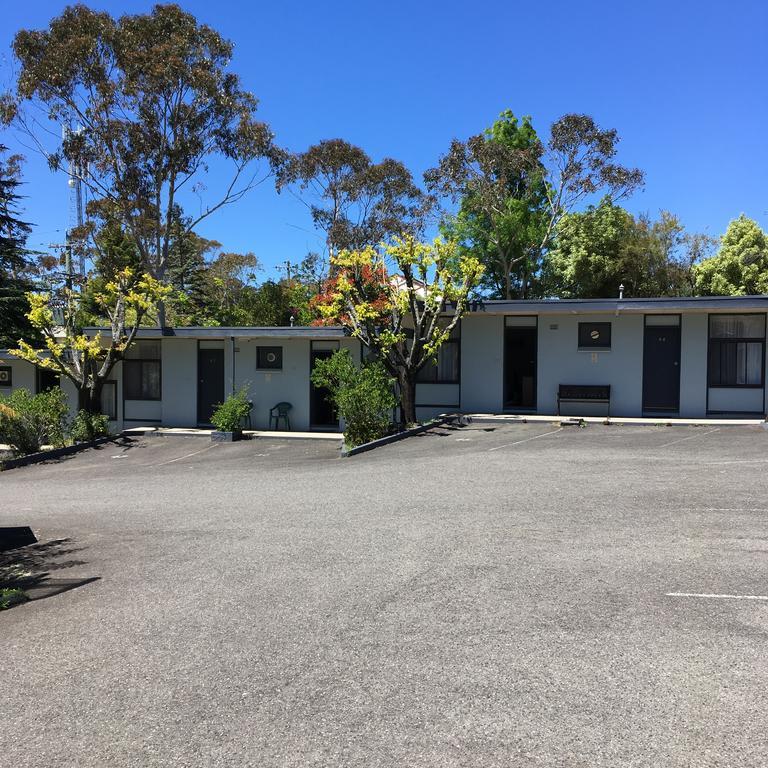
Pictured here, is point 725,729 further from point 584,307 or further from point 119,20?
point 119,20

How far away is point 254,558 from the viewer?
21.7 ft

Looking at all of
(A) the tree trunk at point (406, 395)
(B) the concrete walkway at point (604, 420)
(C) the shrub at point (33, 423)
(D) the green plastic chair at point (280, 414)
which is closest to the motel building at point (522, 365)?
(D) the green plastic chair at point (280, 414)

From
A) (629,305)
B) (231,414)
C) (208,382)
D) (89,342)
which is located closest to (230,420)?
(231,414)

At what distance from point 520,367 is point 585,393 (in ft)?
6.60

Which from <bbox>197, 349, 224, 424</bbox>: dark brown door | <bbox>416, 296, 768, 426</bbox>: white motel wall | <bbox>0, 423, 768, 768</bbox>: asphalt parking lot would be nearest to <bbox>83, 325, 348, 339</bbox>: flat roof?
<bbox>197, 349, 224, 424</bbox>: dark brown door

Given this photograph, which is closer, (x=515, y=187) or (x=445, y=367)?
(x=445, y=367)

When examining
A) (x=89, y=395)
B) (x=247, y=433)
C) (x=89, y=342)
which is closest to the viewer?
(x=247, y=433)

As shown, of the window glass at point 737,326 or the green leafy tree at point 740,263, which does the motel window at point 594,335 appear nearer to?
the window glass at point 737,326

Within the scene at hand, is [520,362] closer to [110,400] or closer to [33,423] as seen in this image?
[110,400]

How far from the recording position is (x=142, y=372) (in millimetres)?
21609

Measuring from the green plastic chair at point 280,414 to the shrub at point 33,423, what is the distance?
578cm

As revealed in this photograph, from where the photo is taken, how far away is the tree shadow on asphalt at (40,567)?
6234mm

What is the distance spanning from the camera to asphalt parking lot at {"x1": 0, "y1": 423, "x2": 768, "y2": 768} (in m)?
3.28

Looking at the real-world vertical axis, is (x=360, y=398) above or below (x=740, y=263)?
below
